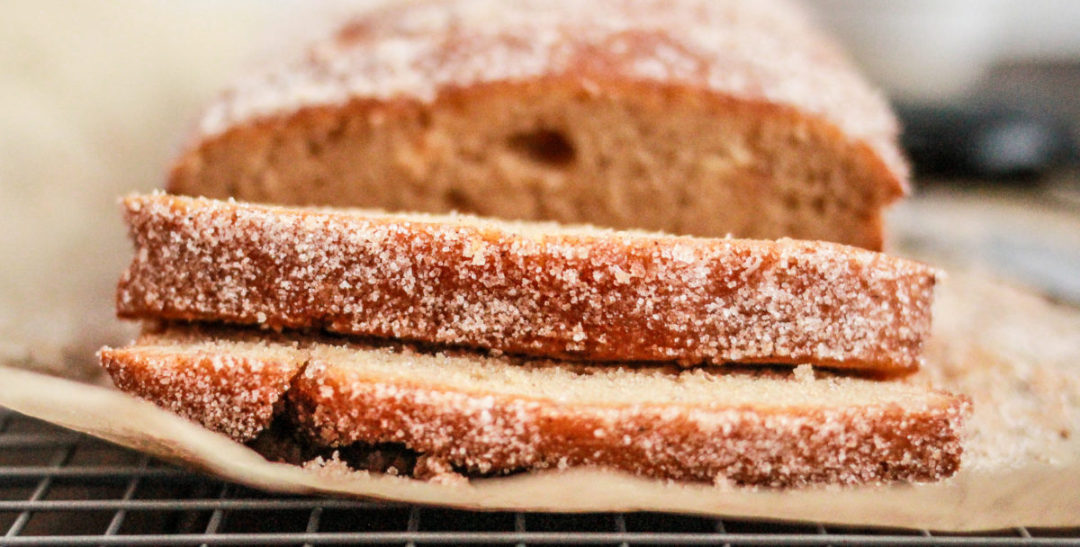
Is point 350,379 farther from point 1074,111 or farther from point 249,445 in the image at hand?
point 1074,111

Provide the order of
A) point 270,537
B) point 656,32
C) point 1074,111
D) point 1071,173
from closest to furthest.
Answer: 1. point 270,537
2. point 656,32
3. point 1071,173
4. point 1074,111

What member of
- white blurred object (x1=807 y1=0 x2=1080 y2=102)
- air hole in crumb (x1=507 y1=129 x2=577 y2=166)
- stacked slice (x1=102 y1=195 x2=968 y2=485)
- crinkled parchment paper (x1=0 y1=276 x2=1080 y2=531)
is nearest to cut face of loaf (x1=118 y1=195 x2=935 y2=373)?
stacked slice (x1=102 y1=195 x2=968 y2=485)

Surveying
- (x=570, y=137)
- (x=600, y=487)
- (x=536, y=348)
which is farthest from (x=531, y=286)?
(x=570, y=137)

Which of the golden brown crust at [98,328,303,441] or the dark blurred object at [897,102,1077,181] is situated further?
the dark blurred object at [897,102,1077,181]

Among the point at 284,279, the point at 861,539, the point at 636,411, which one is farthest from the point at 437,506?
the point at 861,539

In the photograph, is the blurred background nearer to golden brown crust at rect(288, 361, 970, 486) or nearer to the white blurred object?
golden brown crust at rect(288, 361, 970, 486)

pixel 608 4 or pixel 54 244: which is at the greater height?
pixel 608 4
